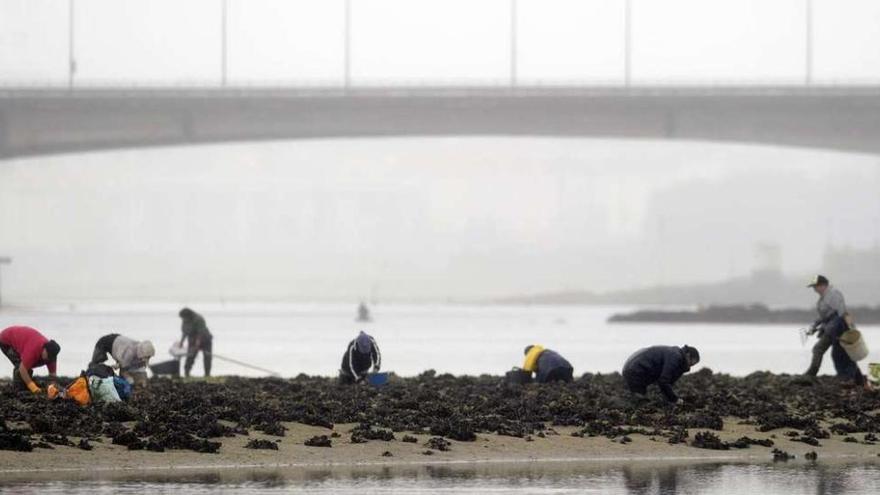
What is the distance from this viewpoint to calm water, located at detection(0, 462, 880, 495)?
53.6 feet

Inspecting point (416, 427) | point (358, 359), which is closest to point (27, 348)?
point (416, 427)

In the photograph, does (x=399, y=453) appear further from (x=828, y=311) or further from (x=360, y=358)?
(x=828, y=311)

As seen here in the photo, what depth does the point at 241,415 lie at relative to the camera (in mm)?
21797

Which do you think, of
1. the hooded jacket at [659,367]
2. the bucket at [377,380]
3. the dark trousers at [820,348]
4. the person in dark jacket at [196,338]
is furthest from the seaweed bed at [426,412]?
the person in dark jacket at [196,338]

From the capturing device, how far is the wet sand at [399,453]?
18.0m

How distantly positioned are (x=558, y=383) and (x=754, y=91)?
6522 cm

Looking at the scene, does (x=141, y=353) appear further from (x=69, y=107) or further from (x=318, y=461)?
(x=69, y=107)

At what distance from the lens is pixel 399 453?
64.9 ft

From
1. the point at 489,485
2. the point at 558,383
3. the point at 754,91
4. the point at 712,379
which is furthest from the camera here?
the point at 754,91

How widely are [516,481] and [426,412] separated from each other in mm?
5607

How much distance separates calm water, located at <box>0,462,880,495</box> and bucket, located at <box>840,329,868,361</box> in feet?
30.6

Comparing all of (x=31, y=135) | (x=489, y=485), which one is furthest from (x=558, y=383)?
(x=31, y=135)

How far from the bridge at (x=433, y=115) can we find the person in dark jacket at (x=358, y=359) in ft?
209

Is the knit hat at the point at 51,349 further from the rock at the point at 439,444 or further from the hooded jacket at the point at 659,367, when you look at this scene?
the hooded jacket at the point at 659,367
